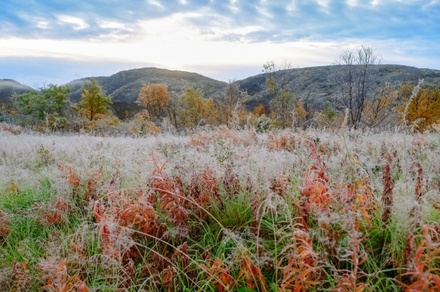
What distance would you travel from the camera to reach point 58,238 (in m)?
3.60

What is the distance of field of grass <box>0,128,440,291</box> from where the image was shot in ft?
7.75

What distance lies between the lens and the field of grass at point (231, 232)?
2.36 meters

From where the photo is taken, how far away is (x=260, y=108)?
3366 inches

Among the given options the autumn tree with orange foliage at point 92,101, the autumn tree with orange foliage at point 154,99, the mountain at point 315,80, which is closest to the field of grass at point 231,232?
the autumn tree with orange foliage at point 92,101

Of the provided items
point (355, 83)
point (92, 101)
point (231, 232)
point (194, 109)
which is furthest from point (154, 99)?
point (231, 232)

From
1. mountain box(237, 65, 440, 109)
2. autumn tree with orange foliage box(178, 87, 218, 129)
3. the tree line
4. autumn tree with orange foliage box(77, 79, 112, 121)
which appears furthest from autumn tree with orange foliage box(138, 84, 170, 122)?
mountain box(237, 65, 440, 109)

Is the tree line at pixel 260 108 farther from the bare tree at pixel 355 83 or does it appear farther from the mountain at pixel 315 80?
the mountain at pixel 315 80

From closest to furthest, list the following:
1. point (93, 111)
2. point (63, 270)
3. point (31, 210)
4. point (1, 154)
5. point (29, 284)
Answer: point (63, 270), point (29, 284), point (31, 210), point (1, 154), point (93, 111)

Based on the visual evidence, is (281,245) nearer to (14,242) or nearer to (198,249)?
(198,249)

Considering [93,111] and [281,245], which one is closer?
[281,245]

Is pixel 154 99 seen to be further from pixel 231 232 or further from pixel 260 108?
pixel 231 232

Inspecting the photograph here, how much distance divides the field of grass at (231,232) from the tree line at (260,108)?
4.26ft

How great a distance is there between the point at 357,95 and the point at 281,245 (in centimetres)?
1970

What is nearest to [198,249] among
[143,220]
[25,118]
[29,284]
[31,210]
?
[143,220]
